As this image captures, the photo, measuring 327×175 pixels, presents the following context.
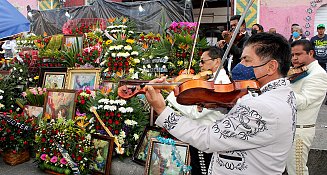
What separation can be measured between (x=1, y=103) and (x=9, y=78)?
0.70 metres

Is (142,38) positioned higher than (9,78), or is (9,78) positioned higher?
(142,38)

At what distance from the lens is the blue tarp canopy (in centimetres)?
404

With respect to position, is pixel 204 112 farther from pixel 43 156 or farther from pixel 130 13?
pixel 130 13

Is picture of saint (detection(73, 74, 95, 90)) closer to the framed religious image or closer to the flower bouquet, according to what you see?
the framed religious image

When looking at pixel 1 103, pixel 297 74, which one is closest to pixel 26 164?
pixel 1 103

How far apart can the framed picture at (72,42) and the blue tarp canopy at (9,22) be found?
1.57 m

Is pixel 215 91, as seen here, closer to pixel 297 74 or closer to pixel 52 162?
pixel 297 74

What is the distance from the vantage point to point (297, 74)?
3021 mm

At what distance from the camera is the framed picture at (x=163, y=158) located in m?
3.33

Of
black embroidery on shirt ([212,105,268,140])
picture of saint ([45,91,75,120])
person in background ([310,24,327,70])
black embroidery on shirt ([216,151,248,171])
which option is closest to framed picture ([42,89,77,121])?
picture of saint ([45,91,75,120])

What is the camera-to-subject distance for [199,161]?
3.01 m

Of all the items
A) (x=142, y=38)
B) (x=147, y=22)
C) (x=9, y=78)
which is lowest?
(x=9, y=78)

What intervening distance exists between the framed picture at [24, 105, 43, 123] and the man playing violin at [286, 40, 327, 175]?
3453mm

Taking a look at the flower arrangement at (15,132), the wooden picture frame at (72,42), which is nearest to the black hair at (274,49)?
the flower arrangement at (15,132)
